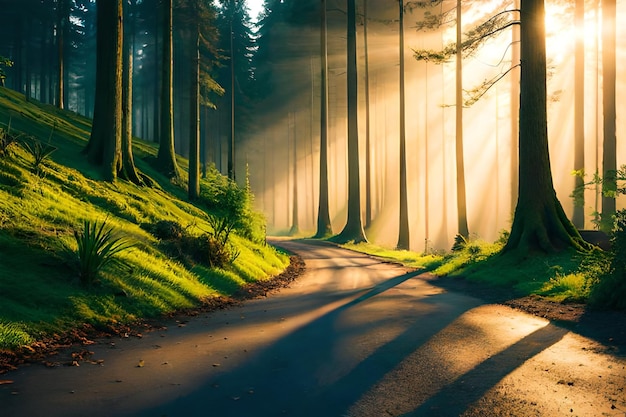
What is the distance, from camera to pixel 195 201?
23938mm

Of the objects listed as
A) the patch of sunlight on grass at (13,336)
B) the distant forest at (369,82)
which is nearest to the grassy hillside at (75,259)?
the patch of sunlight on grass at (13,336)

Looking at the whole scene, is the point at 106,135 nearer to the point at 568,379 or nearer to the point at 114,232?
the point at 114,232

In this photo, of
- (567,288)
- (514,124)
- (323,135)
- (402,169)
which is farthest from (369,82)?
(567,288)

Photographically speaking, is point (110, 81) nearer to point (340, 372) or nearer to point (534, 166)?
point (534, 166)

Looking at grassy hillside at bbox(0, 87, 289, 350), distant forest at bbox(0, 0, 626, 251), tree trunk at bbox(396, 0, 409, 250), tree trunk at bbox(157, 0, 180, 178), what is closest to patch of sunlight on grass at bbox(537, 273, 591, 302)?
distant forest at bbox(0, 0, 626, 251)

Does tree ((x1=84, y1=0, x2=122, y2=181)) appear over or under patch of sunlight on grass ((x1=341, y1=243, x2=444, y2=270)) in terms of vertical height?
over

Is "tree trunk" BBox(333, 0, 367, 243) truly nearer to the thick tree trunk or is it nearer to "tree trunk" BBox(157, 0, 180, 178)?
"tree trunk" BBox(157, 0, 180, 178)

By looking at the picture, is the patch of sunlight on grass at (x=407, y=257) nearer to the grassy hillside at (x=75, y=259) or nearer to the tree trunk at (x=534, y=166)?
the tree trunk at (x=534, y=166)

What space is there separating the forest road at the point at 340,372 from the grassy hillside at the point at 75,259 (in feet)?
3.15

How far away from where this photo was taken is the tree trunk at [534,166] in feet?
46.1

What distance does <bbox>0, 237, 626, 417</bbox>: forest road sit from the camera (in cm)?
414

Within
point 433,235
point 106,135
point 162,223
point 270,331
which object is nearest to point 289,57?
point 433,235

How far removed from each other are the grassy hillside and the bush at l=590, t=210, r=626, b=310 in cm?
736

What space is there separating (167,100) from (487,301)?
20021mm
